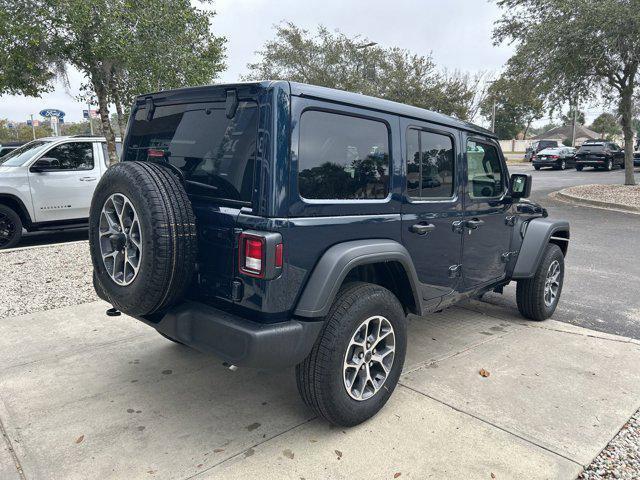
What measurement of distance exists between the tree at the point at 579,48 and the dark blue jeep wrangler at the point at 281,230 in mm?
11832

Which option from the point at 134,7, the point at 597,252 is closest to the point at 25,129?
the point at 134,7

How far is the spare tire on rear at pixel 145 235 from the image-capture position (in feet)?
7.87

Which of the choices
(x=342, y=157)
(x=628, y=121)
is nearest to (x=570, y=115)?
(x=628, y=121)

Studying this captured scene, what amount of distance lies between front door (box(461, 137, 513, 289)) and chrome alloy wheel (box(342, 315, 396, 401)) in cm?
109

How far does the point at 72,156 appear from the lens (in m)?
8.09

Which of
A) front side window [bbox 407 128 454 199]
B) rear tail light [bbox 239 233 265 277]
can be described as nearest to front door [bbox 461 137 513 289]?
front side window [bbox 407 128 454 199]

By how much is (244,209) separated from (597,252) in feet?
23.2

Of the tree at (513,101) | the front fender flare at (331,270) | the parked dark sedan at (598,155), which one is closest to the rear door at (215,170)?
the front fender flare at (331,270)

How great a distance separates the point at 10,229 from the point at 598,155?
27.9 metres

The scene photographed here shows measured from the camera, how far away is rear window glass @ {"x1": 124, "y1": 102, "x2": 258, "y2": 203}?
2.47m

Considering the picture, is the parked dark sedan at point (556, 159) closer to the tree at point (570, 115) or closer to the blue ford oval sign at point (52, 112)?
the tree at point (570, 115)

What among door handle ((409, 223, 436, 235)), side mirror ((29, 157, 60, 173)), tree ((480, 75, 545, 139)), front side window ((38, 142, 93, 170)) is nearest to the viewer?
door handle ((409, 223, 436, 235))

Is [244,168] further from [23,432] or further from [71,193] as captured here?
[71,193]

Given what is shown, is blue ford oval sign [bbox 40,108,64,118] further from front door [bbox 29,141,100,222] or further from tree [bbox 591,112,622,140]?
tree [bbox 591,112,622,140]
